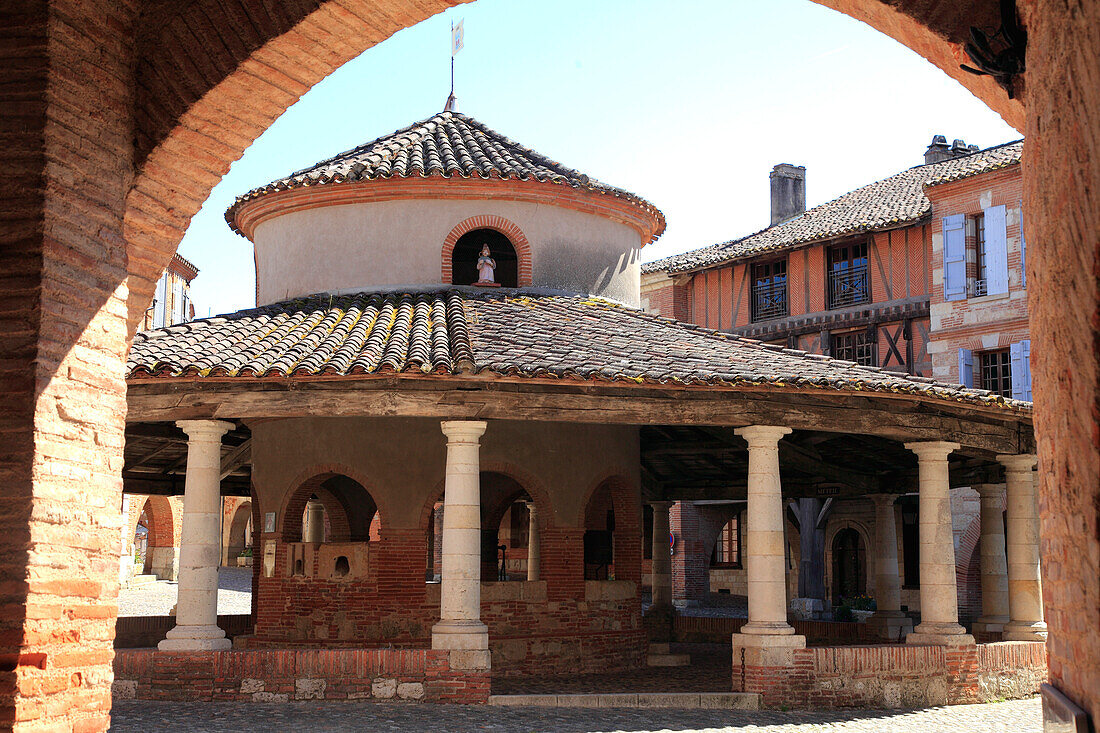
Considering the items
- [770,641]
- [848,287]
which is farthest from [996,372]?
[770,641]

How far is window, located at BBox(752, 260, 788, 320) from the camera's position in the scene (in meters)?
30.0

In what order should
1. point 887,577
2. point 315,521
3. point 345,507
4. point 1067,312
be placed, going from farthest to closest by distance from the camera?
point 315,521
point 887,577
point 345,507
point 1067,312

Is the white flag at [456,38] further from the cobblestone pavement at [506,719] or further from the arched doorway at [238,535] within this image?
the arched doorway at [238,535]

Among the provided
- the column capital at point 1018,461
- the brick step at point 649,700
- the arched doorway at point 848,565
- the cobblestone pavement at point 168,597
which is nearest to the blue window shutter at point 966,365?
the arched doorway at point 848,565

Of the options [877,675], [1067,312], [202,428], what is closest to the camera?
[1067,312]

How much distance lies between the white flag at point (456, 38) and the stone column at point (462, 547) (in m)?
8.95

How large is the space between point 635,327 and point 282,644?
589 centimetres

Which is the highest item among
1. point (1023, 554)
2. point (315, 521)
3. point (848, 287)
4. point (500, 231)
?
point (848, 287)

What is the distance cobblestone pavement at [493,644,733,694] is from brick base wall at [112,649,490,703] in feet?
4.29

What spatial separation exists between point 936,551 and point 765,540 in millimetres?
2268

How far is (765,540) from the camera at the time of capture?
1298 cm

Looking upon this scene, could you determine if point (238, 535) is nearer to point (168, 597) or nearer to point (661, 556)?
point (168, 597)

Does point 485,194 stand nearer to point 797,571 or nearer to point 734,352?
point 734,352

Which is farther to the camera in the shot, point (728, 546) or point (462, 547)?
point (728, 546)
